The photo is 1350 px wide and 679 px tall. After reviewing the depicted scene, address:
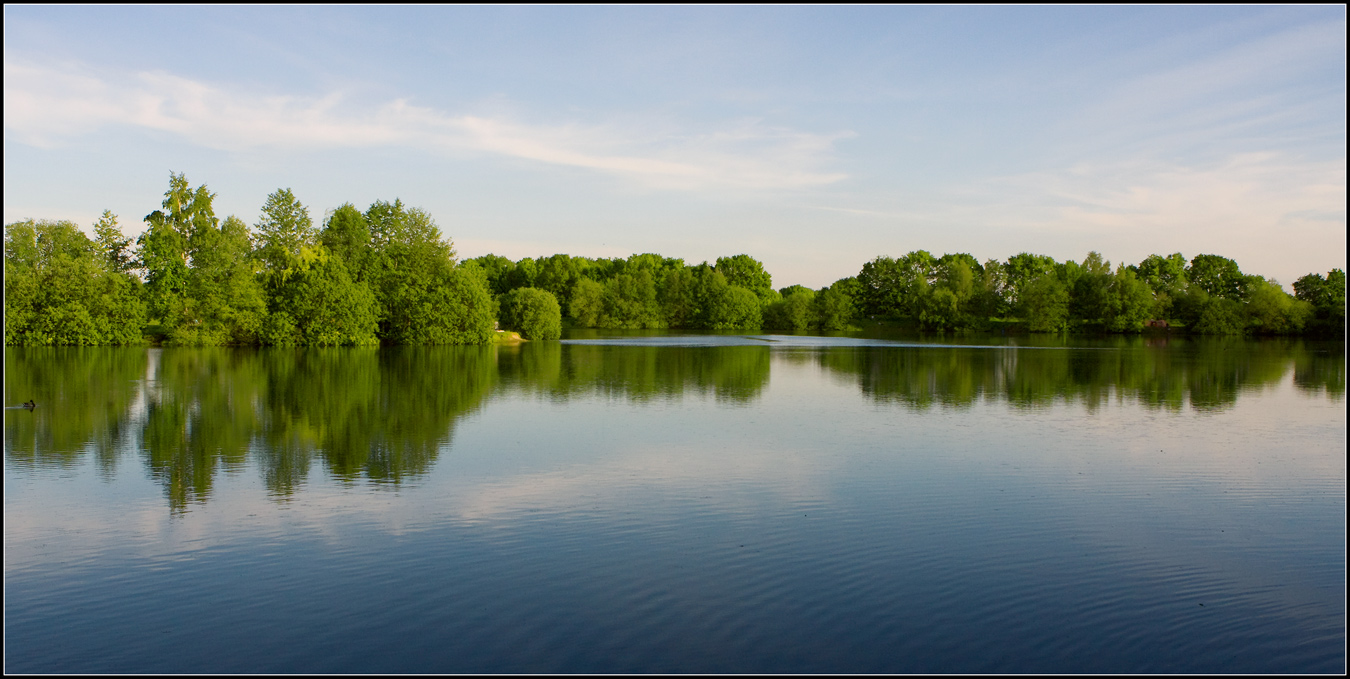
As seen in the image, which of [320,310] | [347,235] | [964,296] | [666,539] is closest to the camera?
[666,539]

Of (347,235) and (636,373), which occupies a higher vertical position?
(347,235)

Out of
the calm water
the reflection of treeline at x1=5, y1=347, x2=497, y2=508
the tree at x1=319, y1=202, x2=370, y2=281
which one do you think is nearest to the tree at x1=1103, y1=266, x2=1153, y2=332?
the tree at x1=319, y1=202, x2=370, y2=281

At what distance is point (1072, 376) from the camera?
97.5ft

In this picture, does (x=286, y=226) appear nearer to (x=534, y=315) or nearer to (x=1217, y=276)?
(x=534, y=315)

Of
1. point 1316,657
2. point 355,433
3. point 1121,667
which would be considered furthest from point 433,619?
point 355,433

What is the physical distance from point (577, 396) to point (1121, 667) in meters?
16.8

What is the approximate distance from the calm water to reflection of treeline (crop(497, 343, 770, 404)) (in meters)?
4.28

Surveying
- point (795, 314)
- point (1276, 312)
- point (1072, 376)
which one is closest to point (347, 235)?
point (1072, 376)

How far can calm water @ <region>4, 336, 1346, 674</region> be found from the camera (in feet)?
19.7

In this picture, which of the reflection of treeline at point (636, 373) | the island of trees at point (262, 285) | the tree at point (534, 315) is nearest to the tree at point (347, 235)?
the island of trees at point (262, 285)

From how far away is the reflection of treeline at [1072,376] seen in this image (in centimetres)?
2252

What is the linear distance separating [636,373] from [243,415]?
13.8 m

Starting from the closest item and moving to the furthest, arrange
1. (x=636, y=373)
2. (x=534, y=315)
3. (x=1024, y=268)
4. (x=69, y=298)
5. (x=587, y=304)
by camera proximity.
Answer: (x=636, y=373) → (x=69, y=298) → (x=534, y=315) → (x=587, y=304) → (x=1024, y=268)

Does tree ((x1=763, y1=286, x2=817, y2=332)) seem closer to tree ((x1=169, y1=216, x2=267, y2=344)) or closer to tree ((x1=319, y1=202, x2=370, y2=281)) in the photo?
tree ((x1=319, y1=202, x2=370, y2=281))
